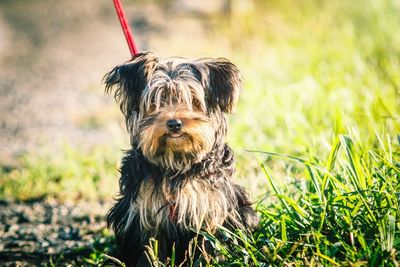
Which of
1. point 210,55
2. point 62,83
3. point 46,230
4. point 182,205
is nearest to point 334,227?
point 182,205

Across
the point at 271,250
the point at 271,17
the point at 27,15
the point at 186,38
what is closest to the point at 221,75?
the point at 271,250

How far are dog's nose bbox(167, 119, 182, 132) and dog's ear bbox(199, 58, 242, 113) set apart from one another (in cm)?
40

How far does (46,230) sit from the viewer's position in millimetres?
5031

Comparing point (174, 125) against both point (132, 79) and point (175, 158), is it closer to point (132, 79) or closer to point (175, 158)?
point (175, 158)

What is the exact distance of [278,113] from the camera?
749 cm

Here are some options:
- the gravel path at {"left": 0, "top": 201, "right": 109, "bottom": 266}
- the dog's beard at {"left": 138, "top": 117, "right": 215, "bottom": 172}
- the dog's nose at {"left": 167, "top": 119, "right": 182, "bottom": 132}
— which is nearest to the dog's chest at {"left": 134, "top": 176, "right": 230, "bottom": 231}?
the dog's beard at {"left": 138, "top": 117, "right": 215, "bottom": 172}

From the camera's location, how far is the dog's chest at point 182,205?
362 cm

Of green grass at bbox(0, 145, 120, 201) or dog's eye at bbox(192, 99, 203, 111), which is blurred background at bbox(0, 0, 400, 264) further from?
dog's eye at bbox(192, 99, 203, 111)

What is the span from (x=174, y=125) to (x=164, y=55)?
323 inches

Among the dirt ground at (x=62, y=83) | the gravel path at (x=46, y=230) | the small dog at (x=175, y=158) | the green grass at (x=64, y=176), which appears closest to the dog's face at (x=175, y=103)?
the small dog at (x=175, y=158)

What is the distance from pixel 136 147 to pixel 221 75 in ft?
2.51

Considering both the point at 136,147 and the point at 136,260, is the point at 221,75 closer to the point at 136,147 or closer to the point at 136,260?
the point at 136,147

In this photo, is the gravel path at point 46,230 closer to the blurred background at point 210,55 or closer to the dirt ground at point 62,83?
the dirt ground at point 62,83

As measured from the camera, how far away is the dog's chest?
3.62 m
